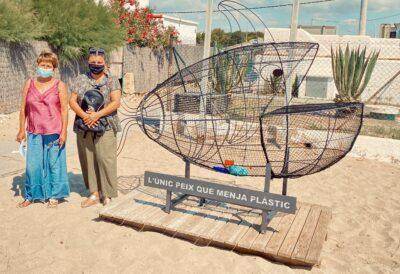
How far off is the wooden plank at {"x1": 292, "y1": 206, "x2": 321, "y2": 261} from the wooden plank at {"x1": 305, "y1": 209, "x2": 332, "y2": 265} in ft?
0.10

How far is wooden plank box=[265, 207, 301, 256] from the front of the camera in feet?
12.4

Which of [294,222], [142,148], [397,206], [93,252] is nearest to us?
[93,252]

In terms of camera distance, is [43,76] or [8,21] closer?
[43,76]

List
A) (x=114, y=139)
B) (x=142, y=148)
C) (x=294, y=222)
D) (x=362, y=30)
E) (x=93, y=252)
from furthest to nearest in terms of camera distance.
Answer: (x=362, y=30)
(x=142, y=148)
(x=114, y=139)
(x=294, y=222)
(x=93, y=252)

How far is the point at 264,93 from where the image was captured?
248 inches

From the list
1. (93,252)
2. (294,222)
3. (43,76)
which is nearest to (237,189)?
(294,222)

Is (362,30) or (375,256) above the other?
(362,30)

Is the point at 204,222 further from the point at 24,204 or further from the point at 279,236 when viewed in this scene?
the point at 24,204

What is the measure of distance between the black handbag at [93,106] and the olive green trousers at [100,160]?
114 mm

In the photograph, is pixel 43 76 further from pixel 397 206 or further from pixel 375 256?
pixel 397 206

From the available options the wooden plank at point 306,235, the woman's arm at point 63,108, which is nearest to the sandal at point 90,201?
the woman's arm at point 63,108

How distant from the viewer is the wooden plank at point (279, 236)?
3773mm

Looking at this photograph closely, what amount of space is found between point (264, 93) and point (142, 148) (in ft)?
8.62

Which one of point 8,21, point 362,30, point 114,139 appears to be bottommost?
point 114,139
